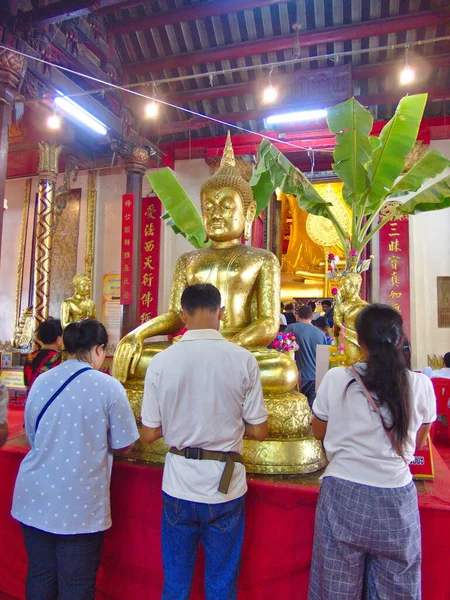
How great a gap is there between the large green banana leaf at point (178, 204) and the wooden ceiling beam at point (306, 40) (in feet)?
10.4

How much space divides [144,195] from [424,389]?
6505 mm

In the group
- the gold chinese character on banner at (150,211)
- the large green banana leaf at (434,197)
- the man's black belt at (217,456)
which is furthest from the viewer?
the gold chinese character on banner at (150,211)

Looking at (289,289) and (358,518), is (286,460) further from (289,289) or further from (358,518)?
(289,289)

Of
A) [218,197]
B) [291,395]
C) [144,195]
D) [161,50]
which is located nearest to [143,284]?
[144,195]

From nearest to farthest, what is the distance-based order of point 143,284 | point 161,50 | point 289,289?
point 161,50 < point 143,284 < point 289,289

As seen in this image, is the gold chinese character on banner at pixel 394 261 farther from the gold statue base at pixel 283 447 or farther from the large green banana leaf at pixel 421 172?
the gold statue base at pixel 283 447

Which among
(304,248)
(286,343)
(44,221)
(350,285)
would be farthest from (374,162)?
(304,248)

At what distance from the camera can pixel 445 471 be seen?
1.96 m

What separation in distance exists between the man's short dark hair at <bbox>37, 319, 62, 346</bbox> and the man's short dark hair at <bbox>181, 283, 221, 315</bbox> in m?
1.69

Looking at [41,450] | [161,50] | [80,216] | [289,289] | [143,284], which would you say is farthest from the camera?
A: [289,289]

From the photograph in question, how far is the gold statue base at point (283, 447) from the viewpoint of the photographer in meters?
1.72

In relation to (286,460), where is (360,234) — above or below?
above

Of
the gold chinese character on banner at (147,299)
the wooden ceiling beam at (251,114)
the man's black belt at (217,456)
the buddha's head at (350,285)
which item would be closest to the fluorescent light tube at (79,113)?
the wooden ceiling beam at (251,114)

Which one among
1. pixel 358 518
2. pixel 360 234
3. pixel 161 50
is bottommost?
pixel 358 518
